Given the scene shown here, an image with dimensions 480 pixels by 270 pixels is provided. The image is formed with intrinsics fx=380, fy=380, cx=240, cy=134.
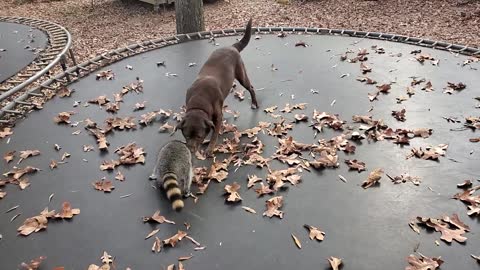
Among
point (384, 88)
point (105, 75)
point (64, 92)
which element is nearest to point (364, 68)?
point (384, 88)

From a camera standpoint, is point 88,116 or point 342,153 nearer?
point 342,153

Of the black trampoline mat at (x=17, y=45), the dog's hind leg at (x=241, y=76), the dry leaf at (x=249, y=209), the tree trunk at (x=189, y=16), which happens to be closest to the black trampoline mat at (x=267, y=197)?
the dry leaf at (x=249, y=209)

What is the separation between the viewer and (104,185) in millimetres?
2354

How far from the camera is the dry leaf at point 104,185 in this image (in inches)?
91.8

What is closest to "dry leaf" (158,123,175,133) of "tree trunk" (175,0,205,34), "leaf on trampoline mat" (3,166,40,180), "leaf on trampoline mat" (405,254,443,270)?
"leaf on trampoline mat" (3,166,40,180)

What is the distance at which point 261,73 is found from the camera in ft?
12.3

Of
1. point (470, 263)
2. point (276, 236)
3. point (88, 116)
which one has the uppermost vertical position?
point (470, 263)

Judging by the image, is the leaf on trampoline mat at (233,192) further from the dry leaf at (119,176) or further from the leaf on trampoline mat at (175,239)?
the dry leaf at (119,176)

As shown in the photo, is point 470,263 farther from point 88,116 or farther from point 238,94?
point 88,116

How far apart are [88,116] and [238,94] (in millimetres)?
1281

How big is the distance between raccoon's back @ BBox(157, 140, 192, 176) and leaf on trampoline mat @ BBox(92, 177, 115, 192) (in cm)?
34

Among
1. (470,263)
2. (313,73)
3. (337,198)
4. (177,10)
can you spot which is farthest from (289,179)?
(177,10)

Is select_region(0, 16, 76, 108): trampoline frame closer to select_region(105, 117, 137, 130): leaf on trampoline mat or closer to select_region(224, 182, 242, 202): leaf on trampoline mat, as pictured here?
select_region(105, 117, 137, 130): leaf on trampoline mat

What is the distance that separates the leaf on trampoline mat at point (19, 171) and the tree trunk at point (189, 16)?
312cm
